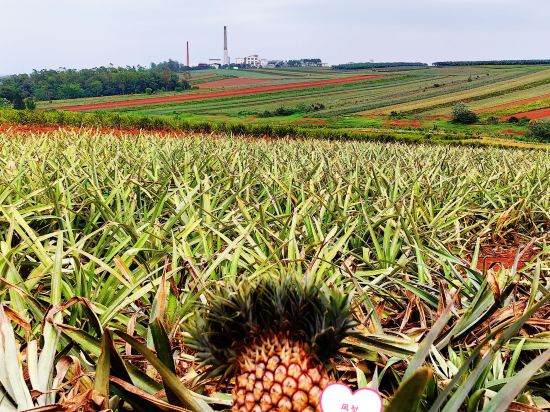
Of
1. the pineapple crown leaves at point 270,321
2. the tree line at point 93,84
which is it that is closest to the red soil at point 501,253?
the pineapple crown leaves at point 270,321

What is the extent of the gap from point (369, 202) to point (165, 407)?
318 centimetres

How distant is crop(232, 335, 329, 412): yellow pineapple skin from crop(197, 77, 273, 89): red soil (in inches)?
2991

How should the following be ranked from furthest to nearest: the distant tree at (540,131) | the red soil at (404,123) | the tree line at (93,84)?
the tree line at (93,84)
the red soil at (404,123)
the distant tree at (540,131)

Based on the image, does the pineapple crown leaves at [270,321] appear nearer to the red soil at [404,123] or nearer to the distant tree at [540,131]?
the distant tree at [540,131]

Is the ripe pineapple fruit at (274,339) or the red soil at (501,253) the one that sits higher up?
the ripe pineapple fruit at (274,339)

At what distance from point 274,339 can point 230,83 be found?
79948 mm

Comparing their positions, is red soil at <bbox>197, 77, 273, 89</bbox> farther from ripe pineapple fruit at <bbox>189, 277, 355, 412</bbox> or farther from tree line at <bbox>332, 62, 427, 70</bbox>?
ripe pineapple fruit at <bbox>189, 277, 355, 412</bbox>

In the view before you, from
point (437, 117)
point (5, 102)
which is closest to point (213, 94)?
point (5, 102)

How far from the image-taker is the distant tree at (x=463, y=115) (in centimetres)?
4919

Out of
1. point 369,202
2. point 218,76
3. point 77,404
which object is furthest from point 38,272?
point 218,76

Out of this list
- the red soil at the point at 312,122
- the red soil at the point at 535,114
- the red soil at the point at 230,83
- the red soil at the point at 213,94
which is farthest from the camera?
the red soil at the point at 230,83

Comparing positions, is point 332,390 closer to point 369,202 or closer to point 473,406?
point 473,406

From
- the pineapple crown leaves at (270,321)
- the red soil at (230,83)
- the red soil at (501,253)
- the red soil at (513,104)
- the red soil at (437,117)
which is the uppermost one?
the red soil at (230,83)

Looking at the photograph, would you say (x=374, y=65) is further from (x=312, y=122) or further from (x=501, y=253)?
(x=501, y=253)
